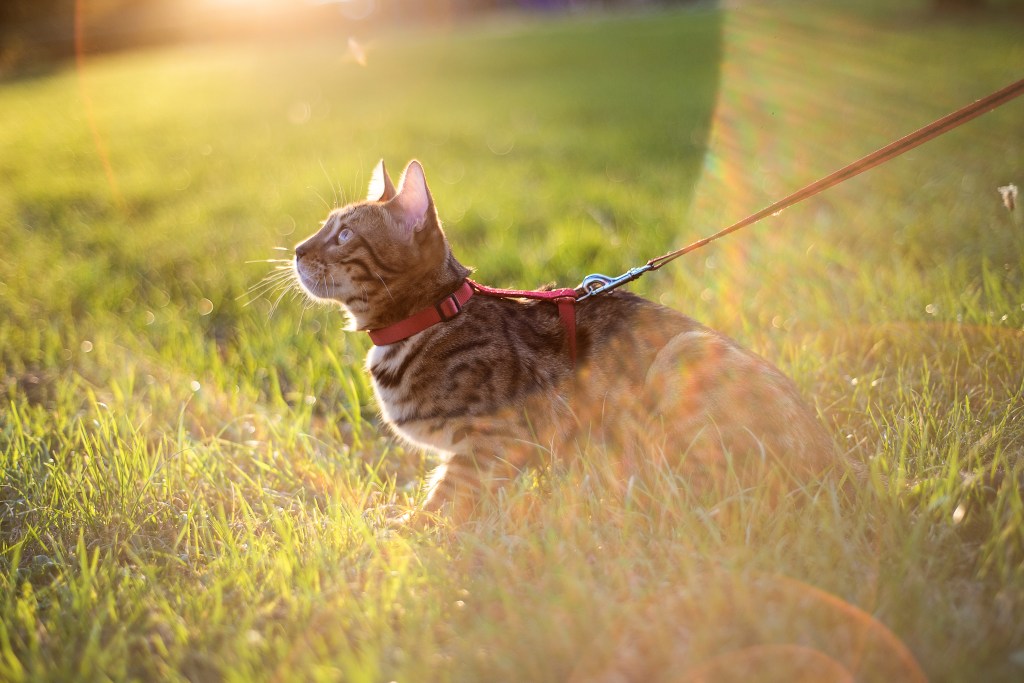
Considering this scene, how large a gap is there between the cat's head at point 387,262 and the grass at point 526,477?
663 millimetres

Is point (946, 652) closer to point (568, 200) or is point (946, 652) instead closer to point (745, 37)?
point (568, 200)

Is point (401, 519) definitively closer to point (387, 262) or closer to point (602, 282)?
point (387, 262)

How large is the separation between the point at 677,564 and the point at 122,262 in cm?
540

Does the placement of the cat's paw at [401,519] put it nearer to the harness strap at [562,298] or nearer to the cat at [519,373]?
the cat at [519,373]

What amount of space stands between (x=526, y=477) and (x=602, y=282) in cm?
83

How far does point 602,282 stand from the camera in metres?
2.89

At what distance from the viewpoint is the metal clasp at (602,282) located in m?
2.77

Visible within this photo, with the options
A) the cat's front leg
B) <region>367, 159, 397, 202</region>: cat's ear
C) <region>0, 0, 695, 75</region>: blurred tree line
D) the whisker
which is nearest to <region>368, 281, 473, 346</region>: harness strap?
the whisker

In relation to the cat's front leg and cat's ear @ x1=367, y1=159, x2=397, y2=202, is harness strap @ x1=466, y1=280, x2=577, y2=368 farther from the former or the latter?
cat's ear @ x1=367, y1=159, x2=397, y2=202

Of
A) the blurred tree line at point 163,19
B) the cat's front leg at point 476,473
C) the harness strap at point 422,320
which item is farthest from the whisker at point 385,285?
the blurred tree line at point 163,19

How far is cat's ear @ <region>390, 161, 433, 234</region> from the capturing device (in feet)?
8.89

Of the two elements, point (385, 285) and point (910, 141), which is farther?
point (385, 285)

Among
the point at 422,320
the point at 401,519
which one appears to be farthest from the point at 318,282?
the point at 401,519

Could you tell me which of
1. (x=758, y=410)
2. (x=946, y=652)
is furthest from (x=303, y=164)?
(x=946, y=652)
